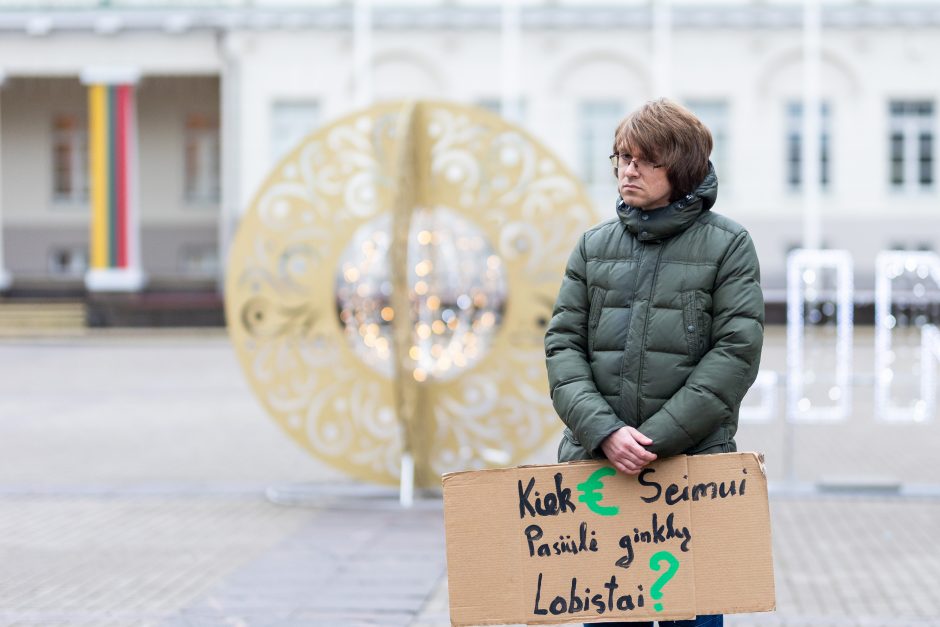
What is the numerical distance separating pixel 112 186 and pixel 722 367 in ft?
89.5

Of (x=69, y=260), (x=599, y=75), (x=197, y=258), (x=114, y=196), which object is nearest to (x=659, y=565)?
(x=599, y=75)

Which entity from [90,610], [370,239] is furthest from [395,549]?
[370,239]

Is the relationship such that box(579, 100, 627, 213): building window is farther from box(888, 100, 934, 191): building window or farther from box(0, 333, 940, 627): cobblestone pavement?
box(0, 333, 940, 627): cobblestone pavement

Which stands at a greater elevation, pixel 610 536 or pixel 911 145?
pixel 911 145

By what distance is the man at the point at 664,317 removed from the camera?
3.22 metres

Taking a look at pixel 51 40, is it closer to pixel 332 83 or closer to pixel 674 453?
pixel 332 83

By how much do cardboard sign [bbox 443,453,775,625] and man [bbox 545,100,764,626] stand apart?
0.31ft

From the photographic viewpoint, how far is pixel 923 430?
12422 mm

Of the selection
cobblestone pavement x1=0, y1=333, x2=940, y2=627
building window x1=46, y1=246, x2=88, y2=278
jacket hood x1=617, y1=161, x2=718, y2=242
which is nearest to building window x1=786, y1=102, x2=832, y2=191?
cobblestone pavement x1=0, y1=333, x2=940, y2=627

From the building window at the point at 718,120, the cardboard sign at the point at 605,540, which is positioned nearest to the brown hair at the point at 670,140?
the cardboard sign at the point at 605,540

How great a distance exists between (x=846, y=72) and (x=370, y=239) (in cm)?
2221

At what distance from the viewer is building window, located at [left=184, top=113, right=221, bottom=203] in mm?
32625

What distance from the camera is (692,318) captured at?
3.29 m

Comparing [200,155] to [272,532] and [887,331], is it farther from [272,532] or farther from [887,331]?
[272,532]
